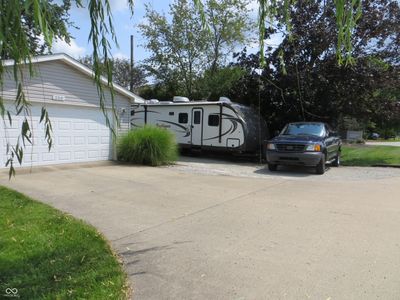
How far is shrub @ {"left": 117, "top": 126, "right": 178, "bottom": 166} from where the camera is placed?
15047 millimetres

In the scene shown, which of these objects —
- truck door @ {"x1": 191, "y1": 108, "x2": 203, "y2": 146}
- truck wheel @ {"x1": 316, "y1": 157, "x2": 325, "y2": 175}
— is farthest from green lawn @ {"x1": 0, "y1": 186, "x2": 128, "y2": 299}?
truck door @ {"x1": 191, "y1": 108, "x2": 203, "y2": 146}

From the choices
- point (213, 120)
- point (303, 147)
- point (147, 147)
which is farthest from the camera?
point (213, 120)

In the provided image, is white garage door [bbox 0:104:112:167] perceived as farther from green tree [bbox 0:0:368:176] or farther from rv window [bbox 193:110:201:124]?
green tree [bbox 0:0:368:176]

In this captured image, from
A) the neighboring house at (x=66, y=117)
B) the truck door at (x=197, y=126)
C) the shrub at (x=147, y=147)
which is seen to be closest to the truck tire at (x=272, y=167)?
the shrub at (x=147, y=147)

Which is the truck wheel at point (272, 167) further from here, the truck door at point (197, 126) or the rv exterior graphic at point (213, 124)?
the truck door at point (197, 126)

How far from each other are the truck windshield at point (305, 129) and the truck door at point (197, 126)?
15.7ft

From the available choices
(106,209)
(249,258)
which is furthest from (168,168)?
(249,258)

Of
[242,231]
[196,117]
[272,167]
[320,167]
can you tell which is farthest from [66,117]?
[242,231]

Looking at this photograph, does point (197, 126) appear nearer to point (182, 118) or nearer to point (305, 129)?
point (182, 118)

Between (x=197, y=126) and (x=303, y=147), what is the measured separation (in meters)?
6.57

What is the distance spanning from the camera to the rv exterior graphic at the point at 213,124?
17.5 meters

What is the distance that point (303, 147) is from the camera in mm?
13320

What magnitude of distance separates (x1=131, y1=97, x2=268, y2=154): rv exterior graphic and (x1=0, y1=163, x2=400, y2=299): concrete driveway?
6.07 m

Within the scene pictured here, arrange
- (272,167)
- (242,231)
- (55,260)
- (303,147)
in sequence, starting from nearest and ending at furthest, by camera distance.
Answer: (55,260)
(242,231)
(303,147)
(272,167)
